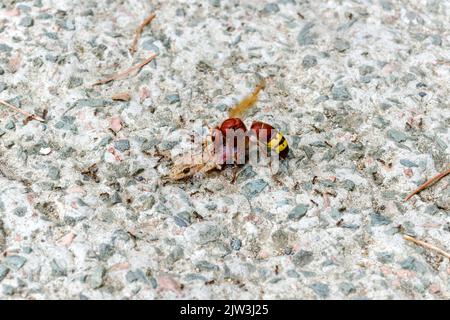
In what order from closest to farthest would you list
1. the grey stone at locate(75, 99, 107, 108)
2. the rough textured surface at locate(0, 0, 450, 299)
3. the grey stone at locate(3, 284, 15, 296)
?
1. the grey stone at locate(3, 284, 15, 296)
2. the rough textured surface at locate(0, 0, 450, 299)
3. the grey stone at locate(75, 99, 107, 108)

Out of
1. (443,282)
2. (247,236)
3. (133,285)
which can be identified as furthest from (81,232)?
(443,282)

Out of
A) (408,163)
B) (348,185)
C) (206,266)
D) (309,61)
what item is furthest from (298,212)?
(309,61)

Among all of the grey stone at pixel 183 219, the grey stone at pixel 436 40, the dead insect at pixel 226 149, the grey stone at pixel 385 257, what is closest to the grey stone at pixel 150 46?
the dead insect at pixel 226 149

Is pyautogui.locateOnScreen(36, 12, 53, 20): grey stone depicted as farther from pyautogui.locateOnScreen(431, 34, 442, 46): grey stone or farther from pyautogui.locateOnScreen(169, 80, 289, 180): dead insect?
pyautogui.locateOnScreen(431, 34, 442, 46): grey stone

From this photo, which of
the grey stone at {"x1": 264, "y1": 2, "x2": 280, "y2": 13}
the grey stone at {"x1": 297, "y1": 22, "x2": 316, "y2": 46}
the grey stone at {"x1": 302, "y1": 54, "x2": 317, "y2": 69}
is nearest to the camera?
the grey stone at {"x1": 302, "y1": 54, "x2": 317, "y2": 69}

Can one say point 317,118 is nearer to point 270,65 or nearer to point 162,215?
point 270,65

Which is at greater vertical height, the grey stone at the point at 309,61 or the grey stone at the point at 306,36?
the grey stone at the point at 306,36

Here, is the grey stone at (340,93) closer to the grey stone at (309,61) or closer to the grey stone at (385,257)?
the grey stone at (309,61)

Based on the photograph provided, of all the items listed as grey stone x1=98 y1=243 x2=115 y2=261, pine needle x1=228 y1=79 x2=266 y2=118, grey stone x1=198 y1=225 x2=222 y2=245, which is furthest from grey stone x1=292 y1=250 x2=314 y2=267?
pine needle x1=228 y1=79 x2=266 y2=118
